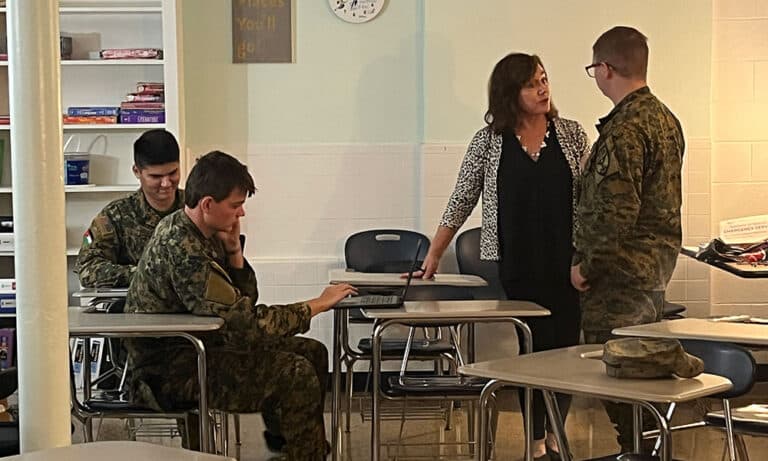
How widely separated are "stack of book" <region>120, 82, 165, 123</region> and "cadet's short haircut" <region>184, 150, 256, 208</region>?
219 cm

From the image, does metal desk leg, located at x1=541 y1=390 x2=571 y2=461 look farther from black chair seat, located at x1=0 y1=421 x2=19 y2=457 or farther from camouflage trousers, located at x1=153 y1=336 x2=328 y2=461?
black chair seat, located at x1=0 y1=421 x2=19 y2=457

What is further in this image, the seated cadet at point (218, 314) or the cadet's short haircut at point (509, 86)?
the cadet's short haircut at point (509, 86)

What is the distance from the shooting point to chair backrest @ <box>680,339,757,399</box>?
10.8 ft

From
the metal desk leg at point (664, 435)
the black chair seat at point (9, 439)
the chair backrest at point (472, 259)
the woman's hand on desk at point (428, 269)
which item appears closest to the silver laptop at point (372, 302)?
the woman's hand on desk at point (428, 269)

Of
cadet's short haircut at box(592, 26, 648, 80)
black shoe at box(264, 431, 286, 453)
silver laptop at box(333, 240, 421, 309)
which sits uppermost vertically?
cadet's short haircut at box(592, 26, 648, 80)

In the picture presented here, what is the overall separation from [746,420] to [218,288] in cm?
174

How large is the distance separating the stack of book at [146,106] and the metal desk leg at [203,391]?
2.50m

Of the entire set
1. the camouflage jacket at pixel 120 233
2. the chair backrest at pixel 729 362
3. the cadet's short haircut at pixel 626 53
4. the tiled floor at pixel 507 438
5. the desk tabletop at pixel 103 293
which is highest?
the cadet's short haircut at pixel 626 53

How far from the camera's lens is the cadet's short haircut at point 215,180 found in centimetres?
380

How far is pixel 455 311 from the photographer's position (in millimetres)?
3859

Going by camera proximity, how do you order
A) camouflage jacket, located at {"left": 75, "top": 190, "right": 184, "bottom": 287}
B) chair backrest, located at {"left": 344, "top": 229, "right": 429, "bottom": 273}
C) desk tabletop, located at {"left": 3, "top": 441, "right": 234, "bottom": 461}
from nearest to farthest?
desk tabletop, located at {"left": 3, "top": 441, "right": 234, "bottom": 461} < camouflage jacket, located at {"left": 75, "top": 190, "right": 184, "bottom": 287} < chair backrest, located at {"left": 344, "top": 229, "right": 429, "bottom": 273}

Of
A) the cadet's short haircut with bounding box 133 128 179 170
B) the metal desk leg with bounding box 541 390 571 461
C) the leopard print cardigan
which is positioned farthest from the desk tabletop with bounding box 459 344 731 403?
the cadet's short haircut with bounding box 133 128 179 170

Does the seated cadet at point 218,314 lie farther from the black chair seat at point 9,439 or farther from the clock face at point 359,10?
the clock face at point 359,10

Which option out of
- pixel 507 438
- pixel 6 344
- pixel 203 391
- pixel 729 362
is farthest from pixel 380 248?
pixel 729 362
